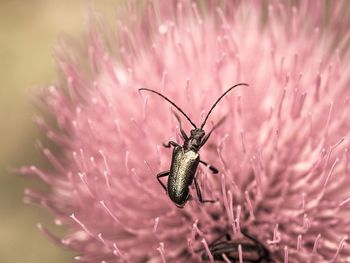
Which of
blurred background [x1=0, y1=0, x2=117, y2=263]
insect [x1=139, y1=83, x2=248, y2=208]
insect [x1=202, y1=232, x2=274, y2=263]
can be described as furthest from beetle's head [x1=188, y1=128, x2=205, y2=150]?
blurred background [x1=0, y1=0, x2=117, y2=263]

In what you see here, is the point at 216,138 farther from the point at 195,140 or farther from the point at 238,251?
the point at 238,251

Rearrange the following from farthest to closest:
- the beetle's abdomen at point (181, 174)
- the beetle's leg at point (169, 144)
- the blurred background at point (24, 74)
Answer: the blurred background at point (24, 74) < the beetle's leg at point (169, 144) < the beetle's abdomen at point (181, 174)

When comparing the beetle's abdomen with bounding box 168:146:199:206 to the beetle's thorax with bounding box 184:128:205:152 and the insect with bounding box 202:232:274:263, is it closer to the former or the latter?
the beetle's thorax with bounding box 184:128:205:152

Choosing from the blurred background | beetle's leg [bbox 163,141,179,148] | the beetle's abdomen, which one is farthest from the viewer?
the blurred background

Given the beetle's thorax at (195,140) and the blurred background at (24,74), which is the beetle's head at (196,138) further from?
the blurred background at (24,74)

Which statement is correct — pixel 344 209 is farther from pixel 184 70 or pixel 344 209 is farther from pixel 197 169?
pixel 184 70

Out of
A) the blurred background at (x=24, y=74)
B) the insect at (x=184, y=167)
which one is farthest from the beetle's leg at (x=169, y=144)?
the blurred background at (x=24, y=74)

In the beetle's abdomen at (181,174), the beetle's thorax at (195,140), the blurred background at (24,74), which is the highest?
the blurred background at (24,74)
